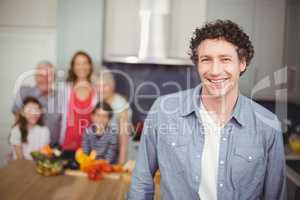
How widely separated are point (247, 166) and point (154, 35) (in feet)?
1.49

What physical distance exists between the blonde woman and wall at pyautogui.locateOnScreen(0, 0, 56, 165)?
0.54 ft

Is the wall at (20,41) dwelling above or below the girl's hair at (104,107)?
above

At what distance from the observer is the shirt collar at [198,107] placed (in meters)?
0.97

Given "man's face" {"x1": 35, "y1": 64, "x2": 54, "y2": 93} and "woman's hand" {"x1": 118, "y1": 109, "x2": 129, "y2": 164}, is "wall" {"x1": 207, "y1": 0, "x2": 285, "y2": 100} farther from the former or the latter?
"man's face" {"x1": 35, "y1": 64, "x2": 54, "y2": 93}

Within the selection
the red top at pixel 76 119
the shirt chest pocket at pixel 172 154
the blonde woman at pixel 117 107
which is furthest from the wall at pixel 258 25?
the red top at pixel 76 119

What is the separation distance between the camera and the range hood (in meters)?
1.05

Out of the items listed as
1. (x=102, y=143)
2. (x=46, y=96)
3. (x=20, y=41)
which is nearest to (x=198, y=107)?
(x=102, y=143)

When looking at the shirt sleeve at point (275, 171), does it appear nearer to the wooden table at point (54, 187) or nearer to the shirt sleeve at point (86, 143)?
the wooden table at point (54, 187)

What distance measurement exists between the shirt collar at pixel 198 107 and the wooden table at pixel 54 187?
300 millimetres

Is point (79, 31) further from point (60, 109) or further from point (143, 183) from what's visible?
point (143, 183)

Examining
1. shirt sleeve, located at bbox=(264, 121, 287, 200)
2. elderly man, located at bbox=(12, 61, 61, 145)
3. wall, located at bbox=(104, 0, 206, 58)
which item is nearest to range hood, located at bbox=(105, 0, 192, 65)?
wall, located at bbox=(104, 0, 206, 58)

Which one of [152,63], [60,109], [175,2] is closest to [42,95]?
[60,109]

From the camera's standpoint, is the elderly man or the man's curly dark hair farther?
the elderly man

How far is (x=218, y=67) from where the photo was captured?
0.92m
